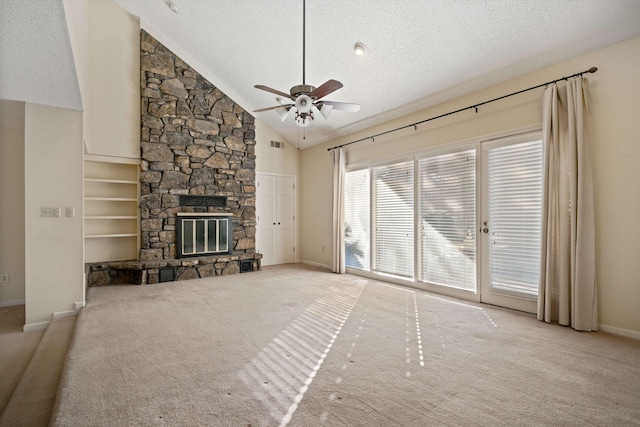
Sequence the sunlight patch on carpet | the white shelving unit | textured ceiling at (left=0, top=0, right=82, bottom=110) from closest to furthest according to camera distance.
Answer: textured ceiling at (left=0, top=0, right=82, bottom=110) → the sunlight patch on carpet → the white shelving unit

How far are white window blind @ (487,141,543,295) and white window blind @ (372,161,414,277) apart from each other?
1299mm

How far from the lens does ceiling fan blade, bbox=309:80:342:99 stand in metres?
2.79

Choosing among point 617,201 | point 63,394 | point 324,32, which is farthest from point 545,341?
point 324,32

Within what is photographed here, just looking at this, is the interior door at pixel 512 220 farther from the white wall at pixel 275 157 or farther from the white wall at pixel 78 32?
the white wall at pixel 275 157

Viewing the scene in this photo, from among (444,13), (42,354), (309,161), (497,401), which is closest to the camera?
(497,401)

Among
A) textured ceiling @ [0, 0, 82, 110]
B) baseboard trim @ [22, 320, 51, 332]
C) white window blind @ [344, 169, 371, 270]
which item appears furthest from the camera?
white window blind @ [344, 169, 371, 270]

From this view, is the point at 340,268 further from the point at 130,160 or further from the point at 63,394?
the point at 63,394

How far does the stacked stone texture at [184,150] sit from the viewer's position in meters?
5.49

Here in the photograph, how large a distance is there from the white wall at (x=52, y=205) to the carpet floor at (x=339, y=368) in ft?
1.36

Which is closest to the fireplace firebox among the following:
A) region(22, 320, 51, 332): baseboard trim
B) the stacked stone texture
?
the stacked stone texture

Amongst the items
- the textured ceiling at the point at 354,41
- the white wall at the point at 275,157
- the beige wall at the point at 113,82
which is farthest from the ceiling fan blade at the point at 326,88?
the white wall at the point at 275,157

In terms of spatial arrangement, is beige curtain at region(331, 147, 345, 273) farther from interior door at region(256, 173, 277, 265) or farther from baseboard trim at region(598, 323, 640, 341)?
baseboard trim at region(598, 323, 640, 341)

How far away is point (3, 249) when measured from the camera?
4324 millimetres

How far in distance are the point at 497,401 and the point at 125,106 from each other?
639 cm
